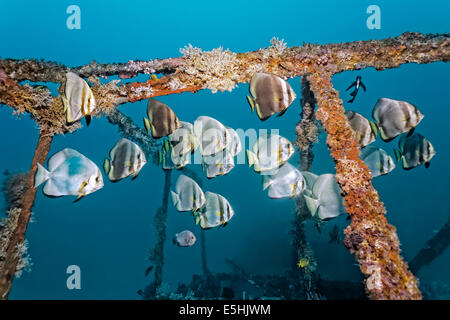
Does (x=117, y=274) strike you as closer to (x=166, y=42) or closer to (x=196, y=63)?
(x=196, y=63)

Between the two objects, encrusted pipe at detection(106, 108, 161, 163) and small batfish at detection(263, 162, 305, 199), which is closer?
small batfish at detection(263, 162, 305, 199)

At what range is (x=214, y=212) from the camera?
3.44 m

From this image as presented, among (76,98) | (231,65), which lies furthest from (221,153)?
(76,98)

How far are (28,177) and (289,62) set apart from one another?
388 centimetres

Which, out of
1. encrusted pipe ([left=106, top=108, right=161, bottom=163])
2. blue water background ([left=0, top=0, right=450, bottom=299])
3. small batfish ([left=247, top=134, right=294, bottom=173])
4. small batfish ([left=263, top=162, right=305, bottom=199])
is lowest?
small batfish ([left=263, top=162, right=305, bottom=199])

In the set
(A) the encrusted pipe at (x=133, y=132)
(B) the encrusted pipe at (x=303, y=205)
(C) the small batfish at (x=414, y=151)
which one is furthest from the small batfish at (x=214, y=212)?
(A) the encrusted pipe at (x=133, y=132)

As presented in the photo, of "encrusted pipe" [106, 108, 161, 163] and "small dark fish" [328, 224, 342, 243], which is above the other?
"encrusted pipe" [106, 108, 161, 163]

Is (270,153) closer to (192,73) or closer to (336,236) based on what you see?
(192,73)

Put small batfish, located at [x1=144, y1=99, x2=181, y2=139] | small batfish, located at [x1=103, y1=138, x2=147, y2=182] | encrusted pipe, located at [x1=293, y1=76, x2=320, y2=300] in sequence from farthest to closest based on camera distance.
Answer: encrusted pipe, located at [x1=293, y1=76, x2=320, y2=300], small batfish, located at [x1=103, y1=138, x2=147, y2=182], small batfish, located at [x1=144, y1=99, x2=181, y2=139]

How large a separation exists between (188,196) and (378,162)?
2.70 meters

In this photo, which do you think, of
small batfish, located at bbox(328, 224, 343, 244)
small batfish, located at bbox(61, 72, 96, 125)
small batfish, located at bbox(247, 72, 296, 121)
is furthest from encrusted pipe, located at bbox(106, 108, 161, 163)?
small batfish, located at bbox(328, 224, 343, 244)

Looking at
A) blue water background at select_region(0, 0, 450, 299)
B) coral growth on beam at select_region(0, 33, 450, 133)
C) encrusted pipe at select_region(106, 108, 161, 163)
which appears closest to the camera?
coral growth on beam at select_region(0, 33, 450, 133)

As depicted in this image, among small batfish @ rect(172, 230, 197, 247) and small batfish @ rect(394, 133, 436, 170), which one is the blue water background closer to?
small batfish @ rect(172, 230, 197, 247)

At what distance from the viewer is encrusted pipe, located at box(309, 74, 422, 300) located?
1.74 metres
